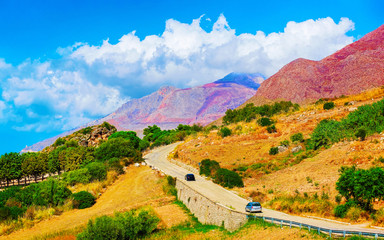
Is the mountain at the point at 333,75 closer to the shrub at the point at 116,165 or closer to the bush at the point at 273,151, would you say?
the bush at the point at 273,151

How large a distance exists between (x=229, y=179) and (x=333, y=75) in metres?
81.1

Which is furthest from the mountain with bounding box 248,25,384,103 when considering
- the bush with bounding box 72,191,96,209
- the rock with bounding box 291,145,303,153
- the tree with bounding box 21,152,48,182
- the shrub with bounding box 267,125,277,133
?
the bush with bounding box 72,191,96,209

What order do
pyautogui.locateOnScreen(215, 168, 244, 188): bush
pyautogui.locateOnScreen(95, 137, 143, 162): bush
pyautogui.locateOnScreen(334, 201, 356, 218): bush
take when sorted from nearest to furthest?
pyautogui.locateOnScreen(334, 201, 356, 218): bush, pyautogui.locateOnScreen(215, 168, 244, 188): bush, pyautogui.locateOnScreen(95, 137, 143, 162): bush

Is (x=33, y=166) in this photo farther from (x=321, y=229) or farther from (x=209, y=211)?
(x=321, y=229)

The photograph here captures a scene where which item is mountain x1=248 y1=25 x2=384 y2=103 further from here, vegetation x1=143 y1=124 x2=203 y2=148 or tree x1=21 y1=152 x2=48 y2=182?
tree x1=21 y1=152 x2=48 y2=182

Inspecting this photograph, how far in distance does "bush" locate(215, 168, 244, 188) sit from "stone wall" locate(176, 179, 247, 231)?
5.07 meters

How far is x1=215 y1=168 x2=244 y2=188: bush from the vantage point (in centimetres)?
3719

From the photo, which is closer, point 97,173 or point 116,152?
point 97,173

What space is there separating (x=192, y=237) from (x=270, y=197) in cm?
937

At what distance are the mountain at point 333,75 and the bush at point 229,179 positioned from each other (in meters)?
67.4

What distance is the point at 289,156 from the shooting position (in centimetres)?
4472

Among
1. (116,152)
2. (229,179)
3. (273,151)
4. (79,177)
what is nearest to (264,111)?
(273,151)

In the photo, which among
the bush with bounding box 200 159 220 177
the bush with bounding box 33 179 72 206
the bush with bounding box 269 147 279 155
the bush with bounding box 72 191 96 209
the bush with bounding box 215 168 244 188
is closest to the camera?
the bush with bounding box 215 168 244 188

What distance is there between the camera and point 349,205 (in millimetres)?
21328
